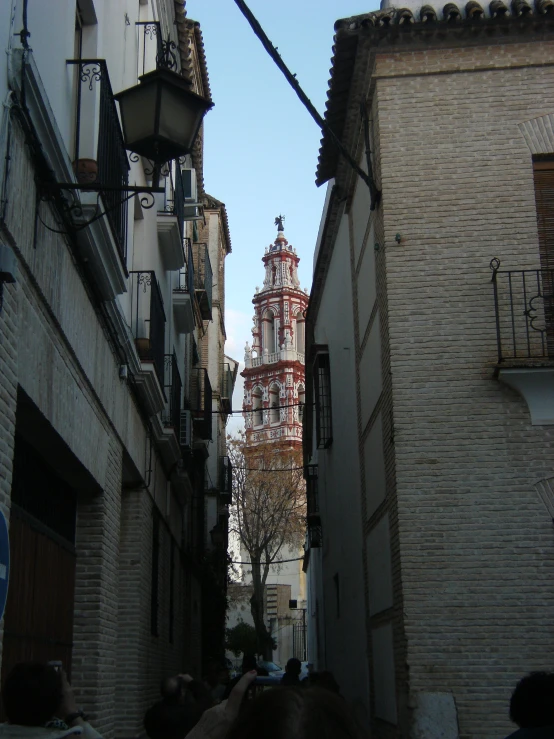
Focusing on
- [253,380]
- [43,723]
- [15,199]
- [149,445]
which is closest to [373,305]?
[149,445]

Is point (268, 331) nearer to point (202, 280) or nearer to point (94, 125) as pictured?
point (202, 280)

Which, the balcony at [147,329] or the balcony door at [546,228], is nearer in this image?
the balcony door at [546,228]

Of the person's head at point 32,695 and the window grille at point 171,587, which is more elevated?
the window grille at point 171,587

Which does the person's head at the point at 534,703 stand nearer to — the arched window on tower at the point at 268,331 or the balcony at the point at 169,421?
the balcony at the point at 169,421

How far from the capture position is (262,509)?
3881cm

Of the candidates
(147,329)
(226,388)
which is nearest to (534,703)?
(147,329)

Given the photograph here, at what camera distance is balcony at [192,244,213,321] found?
72.7 feet

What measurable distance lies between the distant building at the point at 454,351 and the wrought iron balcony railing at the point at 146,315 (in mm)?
2436

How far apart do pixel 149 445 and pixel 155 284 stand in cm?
203

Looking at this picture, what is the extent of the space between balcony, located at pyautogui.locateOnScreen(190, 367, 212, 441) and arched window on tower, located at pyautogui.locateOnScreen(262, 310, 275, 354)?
42037 mm

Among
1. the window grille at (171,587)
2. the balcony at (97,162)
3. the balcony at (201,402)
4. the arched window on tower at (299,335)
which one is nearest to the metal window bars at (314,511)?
the balcony at (201,402)

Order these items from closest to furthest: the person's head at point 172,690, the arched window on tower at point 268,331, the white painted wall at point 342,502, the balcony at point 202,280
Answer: the person's head at point 172,690 < the white painted wall at point 342,502 < the balcony at point 202,280 < the arched window on tower at point 268,331

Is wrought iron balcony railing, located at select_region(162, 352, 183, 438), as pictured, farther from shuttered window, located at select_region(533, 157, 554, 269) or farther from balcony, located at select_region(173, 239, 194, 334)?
shuttered window, located at select_region(533, 157, 554, 269)

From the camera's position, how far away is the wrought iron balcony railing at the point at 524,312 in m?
9.44
